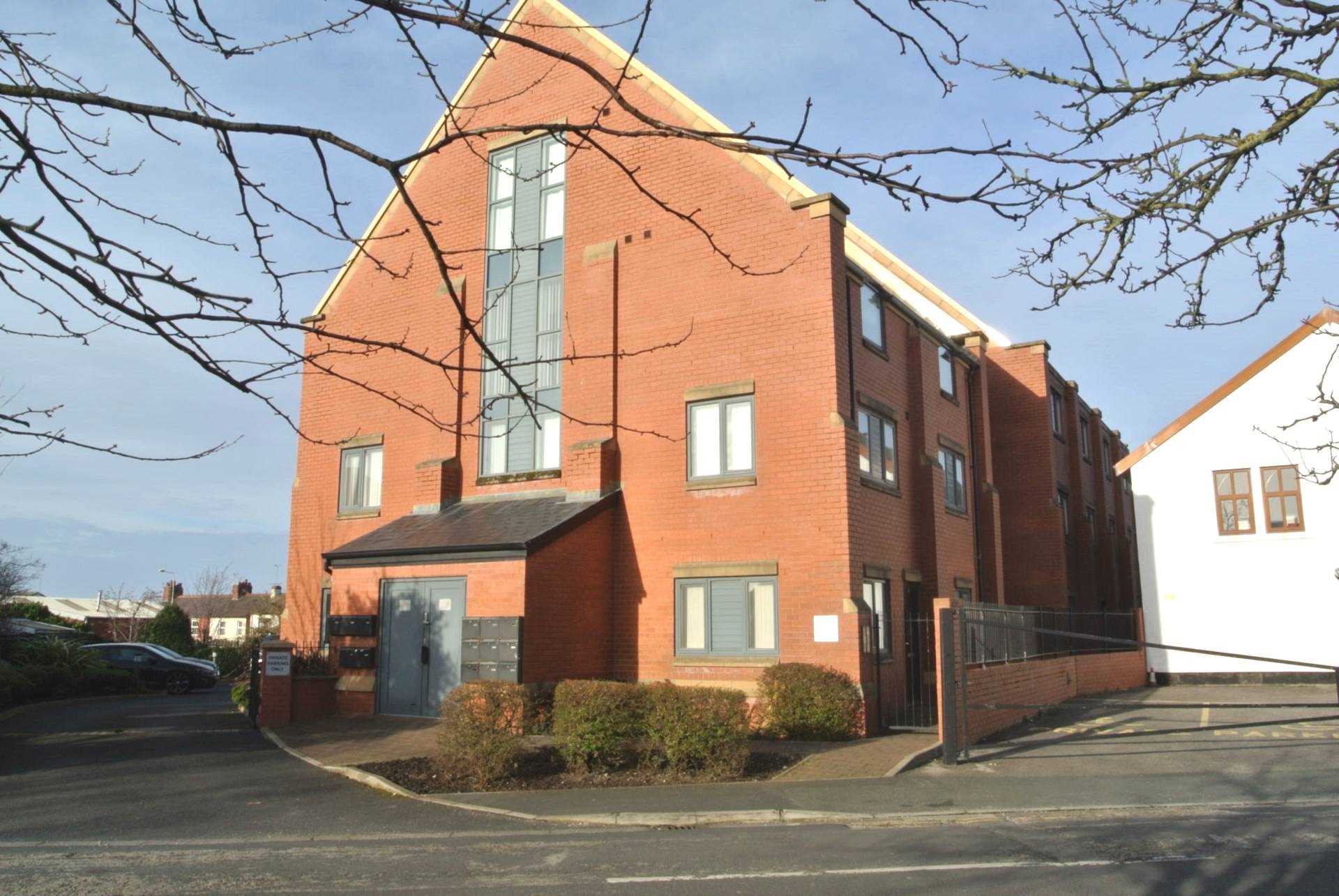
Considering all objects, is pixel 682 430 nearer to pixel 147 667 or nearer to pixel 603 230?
pixel 603 230

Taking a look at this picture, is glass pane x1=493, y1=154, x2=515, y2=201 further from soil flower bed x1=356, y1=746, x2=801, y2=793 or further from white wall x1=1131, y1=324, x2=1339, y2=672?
white wall x1=1131, y1=324, x2=1339, y2=672

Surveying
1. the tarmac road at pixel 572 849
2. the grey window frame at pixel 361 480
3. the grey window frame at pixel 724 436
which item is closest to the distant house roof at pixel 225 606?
the grey window frame at pixel 361 480

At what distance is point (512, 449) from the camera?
20.6 metres

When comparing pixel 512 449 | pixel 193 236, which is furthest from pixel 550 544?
pixel 193 236

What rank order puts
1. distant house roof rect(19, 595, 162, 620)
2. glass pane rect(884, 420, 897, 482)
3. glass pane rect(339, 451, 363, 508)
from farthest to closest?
distant house roof rect(19, 595, 162, 620) → glass pane rect(339, 451, 363, 508) → glass pane rect(884, 420, 897, 482)

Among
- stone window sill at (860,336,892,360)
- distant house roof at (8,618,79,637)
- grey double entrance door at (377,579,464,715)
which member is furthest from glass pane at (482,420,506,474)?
distant house roof at (8,618,79,637)

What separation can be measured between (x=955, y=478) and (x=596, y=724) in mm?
12654

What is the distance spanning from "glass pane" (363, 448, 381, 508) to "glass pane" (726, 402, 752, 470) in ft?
28.5

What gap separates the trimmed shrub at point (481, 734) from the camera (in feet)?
39.7

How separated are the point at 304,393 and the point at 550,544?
1021cm

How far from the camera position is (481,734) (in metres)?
12.2

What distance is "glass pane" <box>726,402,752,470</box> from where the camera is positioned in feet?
57.9

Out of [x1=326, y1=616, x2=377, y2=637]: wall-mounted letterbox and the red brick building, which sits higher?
the red brick building

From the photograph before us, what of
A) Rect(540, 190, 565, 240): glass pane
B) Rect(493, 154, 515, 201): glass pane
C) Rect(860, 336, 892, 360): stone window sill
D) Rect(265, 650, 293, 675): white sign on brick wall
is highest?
Rect(493, 154, 515, 201): glass pane
